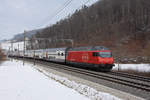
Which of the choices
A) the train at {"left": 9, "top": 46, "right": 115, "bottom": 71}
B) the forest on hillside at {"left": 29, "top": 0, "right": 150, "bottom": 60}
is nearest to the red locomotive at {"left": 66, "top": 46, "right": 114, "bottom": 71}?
the train at {"left": 9, "top": 46, "right": 115, "bottom": 71}

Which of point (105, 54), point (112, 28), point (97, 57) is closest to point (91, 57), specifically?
point (97, 57)

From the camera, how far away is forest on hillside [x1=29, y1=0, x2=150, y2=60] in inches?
2499

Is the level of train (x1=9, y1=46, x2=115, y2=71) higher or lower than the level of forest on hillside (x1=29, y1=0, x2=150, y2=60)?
lower

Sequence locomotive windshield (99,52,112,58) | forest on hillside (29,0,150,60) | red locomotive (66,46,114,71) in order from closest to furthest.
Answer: red locomotive (66,46,114,71) → locomotive windshield (99,52,112,58) → forest on hillside (29,0,150,60)

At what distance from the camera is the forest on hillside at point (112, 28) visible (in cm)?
6347

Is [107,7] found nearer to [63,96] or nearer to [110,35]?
[110,35]

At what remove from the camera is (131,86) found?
1321cm

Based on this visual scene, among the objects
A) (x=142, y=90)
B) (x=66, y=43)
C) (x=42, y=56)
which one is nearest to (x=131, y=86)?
(x=142, y=90)

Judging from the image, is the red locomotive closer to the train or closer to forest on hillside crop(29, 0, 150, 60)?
the train

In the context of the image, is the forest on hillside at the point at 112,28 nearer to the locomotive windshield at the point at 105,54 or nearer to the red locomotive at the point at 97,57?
the red locomotive at the point at 97,57

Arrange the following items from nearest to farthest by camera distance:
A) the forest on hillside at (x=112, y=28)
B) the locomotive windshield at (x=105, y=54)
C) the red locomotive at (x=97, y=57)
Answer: the red locomotive at (x=97, y=57)
the locomotive windshield at (x=105, y=54)
the forest on hillside at (x=112, y=28)

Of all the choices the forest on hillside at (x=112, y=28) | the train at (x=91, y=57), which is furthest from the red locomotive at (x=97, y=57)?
the forest on hillside at (x=112, y=28)

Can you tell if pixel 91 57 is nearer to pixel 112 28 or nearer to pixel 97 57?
pixel 97 57

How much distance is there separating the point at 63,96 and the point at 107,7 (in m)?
105
